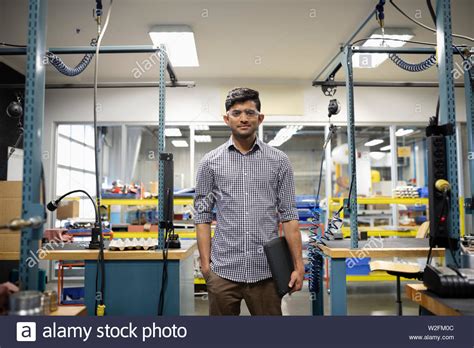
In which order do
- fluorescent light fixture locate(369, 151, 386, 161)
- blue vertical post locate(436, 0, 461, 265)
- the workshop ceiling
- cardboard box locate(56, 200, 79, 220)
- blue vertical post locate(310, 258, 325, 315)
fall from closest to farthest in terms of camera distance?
blue vertical post locate(436, 0, 461, 265), blue vertical post locate(310, 258, 325, 315), the workshop ceiling, cardboard box locate(56, 200, 79, 220), fluorescent light fixture locate(369, 151, 386, 161)

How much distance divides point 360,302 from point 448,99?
11.4 feet

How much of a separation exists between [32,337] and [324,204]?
502 centimetres

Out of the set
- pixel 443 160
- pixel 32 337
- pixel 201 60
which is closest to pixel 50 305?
pixel 32 337

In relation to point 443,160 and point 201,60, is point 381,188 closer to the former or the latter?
point 201,60

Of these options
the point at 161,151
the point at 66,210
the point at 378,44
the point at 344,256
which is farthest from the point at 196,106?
the point at 344,256

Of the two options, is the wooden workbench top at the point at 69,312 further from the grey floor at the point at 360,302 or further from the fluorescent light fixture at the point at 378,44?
the fluorescent light fixture at the point at 378,44

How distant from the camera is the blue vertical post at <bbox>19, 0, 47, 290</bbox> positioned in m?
1.24

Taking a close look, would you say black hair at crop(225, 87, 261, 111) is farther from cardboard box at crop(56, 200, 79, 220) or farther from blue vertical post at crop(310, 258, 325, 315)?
cardboard box at crop(56, 200, 79, 220)

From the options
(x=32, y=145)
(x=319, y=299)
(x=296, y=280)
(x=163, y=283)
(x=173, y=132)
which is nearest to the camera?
(x=32, y=145)

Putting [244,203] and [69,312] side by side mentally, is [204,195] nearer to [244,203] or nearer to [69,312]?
[244,203]

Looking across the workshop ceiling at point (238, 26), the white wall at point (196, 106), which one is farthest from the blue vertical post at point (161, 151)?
the white wall at point (196, 106)

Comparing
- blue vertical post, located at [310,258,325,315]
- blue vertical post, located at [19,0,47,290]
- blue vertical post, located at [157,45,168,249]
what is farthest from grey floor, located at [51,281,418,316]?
blue vertical post, located at [19,0,47,290]

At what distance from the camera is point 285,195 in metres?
1.75

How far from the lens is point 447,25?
60.2 inches
